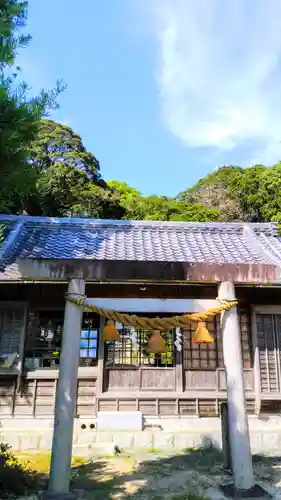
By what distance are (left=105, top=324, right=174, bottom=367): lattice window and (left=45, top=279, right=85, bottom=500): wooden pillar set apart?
15.5 ft

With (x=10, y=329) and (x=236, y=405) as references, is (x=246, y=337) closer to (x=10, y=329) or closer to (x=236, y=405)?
(x=236, y=405)

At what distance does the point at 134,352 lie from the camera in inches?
408

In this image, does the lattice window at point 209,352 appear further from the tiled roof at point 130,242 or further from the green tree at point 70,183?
the green tree at point 70,183

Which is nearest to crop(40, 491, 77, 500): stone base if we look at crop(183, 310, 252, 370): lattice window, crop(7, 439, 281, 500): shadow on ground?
Result: crop(7, 439, 281, 500): shadow on ground

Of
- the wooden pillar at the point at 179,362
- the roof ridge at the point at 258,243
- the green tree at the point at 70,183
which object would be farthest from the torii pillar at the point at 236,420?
the green tree at the point at 70,183

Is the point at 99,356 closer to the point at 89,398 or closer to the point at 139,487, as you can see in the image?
the point at 89,398

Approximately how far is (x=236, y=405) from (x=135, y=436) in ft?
14.6

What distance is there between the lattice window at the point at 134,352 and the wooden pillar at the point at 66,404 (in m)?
4.74

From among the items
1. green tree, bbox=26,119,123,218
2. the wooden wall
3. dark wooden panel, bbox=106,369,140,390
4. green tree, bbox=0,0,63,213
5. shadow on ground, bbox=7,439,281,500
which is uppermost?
green tree, bbox=26,119,123,218

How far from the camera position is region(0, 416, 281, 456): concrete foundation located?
8.84m

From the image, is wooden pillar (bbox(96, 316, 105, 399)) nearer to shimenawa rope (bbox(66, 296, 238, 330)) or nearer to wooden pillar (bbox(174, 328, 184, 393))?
wooden pillar (bbox(174, 328, 184, 393))

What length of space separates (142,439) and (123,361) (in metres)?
1.96

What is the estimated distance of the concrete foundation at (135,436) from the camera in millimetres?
8844

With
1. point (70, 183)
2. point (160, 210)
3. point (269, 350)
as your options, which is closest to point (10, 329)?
point (269, 350)
